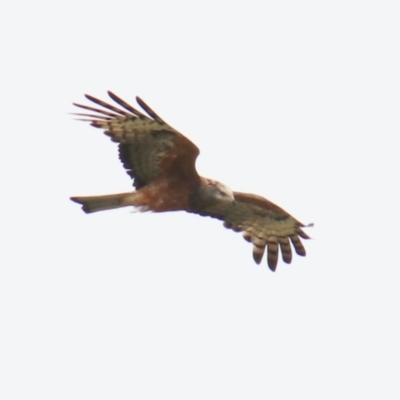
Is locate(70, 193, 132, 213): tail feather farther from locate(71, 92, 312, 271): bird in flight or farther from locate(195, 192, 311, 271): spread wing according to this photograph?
locate(195, 192, 311, 271): spread wing

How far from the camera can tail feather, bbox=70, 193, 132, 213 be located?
40.7 feet

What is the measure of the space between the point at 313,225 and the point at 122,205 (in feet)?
6.88

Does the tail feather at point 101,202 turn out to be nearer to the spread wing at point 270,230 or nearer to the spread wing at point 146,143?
the spread wing at point 146,143

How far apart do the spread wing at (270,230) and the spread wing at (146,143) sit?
120cm

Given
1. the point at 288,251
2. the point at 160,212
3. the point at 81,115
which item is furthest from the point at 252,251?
the point at 81,115

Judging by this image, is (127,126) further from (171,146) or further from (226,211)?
(226,211)

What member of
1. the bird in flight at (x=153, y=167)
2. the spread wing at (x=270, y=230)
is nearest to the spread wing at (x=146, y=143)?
the bird in flight at (x=153, y=167)

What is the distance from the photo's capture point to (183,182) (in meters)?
12.6

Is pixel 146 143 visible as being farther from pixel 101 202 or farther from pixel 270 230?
pixel 270 230

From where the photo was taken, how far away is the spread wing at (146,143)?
12.2 meters

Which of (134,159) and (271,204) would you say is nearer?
(134,159)

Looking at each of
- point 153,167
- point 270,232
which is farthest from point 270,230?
point 153,167

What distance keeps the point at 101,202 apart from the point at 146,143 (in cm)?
71

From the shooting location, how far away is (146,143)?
1237cm
